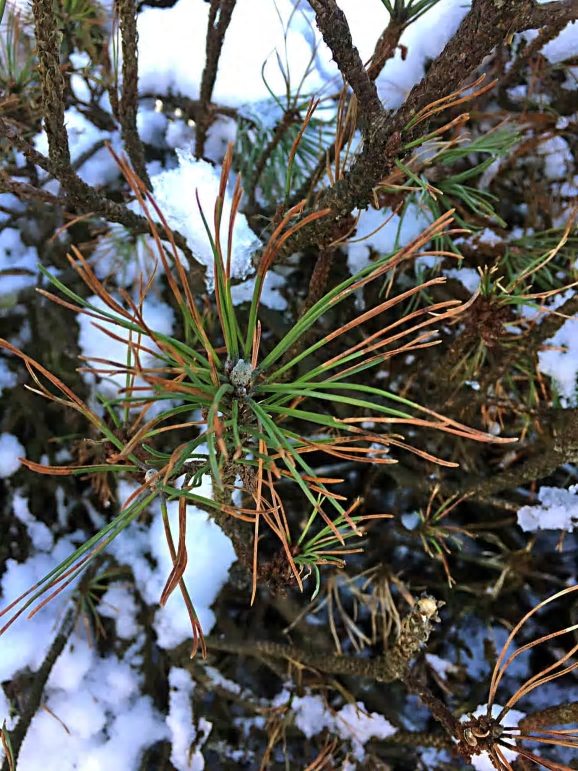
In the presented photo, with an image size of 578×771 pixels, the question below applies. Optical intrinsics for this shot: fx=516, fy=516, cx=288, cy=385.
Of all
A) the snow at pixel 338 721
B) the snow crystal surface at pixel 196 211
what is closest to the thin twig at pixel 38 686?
the snow at pixel 338 721

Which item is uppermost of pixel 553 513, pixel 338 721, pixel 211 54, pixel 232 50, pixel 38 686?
pixel 232 50

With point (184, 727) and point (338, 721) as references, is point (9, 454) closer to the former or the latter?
point (184, 727)

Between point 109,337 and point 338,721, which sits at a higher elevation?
point 109,337

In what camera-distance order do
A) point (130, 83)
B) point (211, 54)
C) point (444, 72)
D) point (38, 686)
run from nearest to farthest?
point (444, 72)
point (130, 83)
point (211, 54)
point (38, 686)

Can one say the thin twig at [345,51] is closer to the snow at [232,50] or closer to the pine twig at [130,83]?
the pine twig at [130,83]

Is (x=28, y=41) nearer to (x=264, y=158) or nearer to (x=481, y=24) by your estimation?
(x=264, y=158)

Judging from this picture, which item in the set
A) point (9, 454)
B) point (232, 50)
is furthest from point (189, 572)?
point (232, 50)

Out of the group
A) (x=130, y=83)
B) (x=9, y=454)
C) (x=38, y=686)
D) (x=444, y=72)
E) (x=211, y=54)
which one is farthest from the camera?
(x=9, y=454)

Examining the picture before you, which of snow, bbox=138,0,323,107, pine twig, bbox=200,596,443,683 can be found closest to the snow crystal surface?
snow, bbox=138,0,323,107

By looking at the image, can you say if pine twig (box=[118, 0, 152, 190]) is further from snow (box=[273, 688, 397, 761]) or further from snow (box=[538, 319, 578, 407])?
snow (box=[273, 688, 397, 761])
